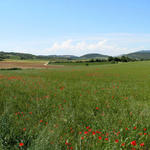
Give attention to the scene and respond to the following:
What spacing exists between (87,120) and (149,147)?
196 cm

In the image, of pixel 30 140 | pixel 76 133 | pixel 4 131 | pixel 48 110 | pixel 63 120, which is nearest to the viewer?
pixel 30 140

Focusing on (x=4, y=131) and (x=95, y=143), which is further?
(x=4, y=131)

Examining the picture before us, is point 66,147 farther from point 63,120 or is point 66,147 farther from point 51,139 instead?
point 63,120

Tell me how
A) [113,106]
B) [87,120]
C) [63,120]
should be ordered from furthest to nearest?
[113,106]
[87,120]
[63,120]

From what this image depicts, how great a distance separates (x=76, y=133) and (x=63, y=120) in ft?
2.38

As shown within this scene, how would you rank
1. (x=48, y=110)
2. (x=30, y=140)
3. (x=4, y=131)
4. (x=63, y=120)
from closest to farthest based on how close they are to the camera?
(x=30, y=140)
(x=4, y=131)
(x=63, y=120)
(x=48, y=110)

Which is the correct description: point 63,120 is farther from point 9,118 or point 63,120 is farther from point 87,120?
point 9,118

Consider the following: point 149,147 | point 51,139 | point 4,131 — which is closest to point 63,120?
point 51,139

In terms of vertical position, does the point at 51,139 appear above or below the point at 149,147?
above

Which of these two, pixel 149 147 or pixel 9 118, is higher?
pixel 9 118

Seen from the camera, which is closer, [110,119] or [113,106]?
[110,119]

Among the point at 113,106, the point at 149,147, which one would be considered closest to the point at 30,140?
the point at 149,147

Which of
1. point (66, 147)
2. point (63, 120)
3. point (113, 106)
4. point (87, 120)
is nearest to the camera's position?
point (66, 147)

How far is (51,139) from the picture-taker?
3.14 metres
